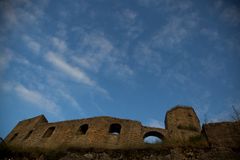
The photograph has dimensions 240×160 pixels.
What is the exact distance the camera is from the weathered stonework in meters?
11.0

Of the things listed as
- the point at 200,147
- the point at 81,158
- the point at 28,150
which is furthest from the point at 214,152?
the point at 28,150

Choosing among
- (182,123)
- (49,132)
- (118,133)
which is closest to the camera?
(182,123)

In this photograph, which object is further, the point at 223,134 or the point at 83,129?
the point at 83,129

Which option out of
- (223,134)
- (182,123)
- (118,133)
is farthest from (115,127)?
(223,134)

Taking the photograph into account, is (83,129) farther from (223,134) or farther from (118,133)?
(223,134)

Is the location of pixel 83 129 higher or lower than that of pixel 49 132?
higher

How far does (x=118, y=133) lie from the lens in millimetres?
13547

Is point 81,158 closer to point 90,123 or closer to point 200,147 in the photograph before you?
point 90,123

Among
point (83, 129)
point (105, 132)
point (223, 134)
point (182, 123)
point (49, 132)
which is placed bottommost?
point (223, 134)

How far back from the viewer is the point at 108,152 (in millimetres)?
10742

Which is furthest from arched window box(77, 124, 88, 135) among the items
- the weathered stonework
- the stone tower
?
the stone tower

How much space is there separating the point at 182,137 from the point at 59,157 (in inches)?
257

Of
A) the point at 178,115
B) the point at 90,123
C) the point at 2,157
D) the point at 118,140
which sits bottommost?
the point at 2,157

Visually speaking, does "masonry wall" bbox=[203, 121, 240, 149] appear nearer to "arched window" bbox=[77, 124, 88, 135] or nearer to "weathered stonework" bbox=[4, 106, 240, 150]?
"weathered stonework" bbox=[4, 106, 240, 150]
